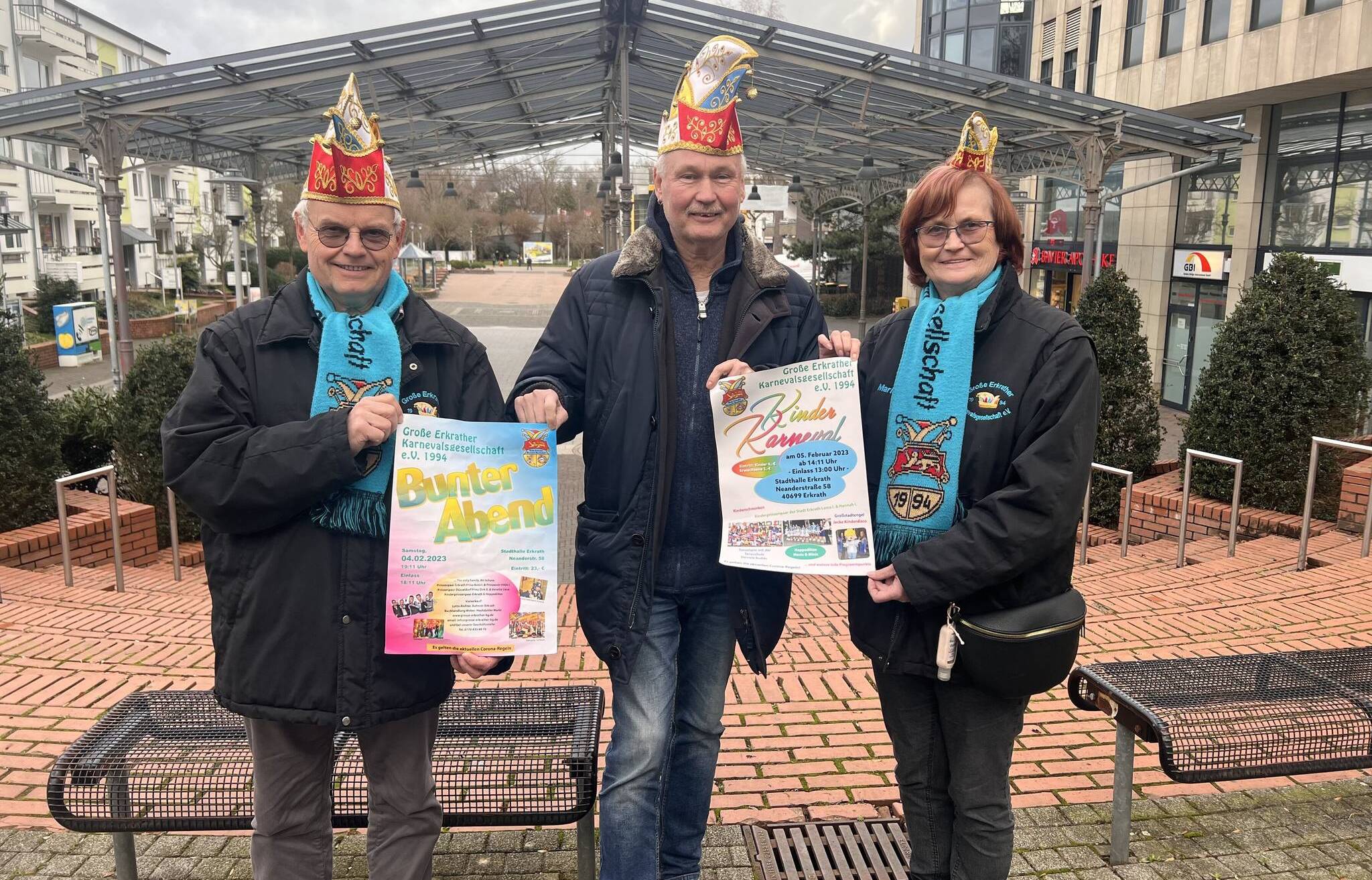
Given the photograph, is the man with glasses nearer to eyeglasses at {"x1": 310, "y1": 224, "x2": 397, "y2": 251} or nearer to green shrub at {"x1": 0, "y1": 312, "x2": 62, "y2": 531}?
eyeglasses at {"x1": 310, "y1": 224, "x2": 397, "y2": 251}

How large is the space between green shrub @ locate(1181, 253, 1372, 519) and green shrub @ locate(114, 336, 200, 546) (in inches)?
346

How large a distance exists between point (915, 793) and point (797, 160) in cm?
2617

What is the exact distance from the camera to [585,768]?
8.96ft

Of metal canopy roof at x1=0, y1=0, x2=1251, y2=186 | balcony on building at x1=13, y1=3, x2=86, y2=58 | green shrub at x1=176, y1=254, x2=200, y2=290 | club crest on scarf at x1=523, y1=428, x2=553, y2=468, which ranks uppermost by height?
balcony on building at x1=13, y1=3, x2=86, y2=58

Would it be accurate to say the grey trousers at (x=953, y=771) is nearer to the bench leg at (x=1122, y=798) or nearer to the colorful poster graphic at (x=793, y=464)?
the colorful poster graphic at (x=793, y=464)

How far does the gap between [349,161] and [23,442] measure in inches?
249

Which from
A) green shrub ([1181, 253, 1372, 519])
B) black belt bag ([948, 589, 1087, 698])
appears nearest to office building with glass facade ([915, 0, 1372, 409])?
green shrub ([1181, 253, 1372, 519])

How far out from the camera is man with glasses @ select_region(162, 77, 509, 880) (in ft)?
7.22

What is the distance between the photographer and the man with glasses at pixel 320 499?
2199 mm

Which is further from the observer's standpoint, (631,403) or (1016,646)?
(631,403)

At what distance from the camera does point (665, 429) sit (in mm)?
2531

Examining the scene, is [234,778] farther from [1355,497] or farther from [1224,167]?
[1224,167]

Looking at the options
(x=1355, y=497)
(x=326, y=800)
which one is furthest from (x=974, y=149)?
(x=1355, y=497)

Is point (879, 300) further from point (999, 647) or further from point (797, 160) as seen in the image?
point (999, 647)
